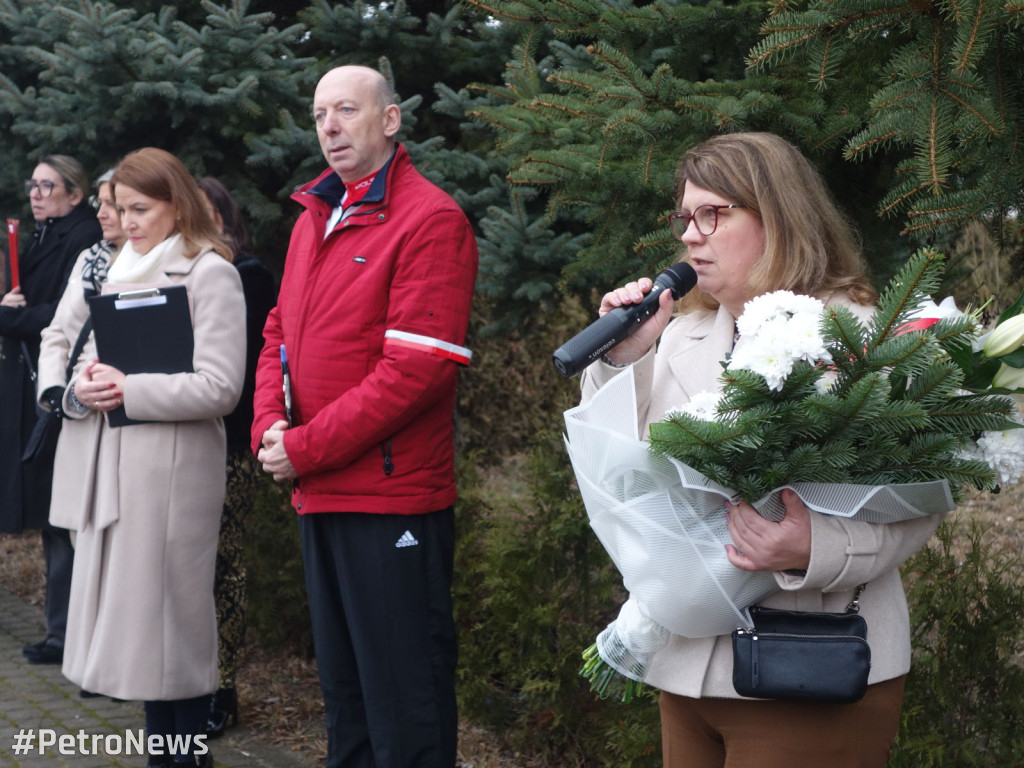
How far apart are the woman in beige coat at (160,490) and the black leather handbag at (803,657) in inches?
102

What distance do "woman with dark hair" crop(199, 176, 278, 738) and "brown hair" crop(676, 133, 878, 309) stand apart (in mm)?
2701

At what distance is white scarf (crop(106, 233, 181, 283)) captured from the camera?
14.0ft

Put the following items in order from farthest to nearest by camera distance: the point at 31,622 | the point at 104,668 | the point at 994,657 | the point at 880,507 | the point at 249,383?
1. the point at 31,622
2. the point at 249,383
3. the point at 104,668
4. the point at 994,657
5. the point at 880,507

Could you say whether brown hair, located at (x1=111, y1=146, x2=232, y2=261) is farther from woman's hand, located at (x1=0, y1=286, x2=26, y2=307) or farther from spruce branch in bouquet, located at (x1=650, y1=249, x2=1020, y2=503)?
spruce branch in bouquet, located at (x1=650, y1=249, x2=1020, y2=503)

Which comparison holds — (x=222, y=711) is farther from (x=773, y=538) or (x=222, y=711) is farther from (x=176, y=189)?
(x=773, y=538)

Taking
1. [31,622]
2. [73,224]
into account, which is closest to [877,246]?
[73,224]

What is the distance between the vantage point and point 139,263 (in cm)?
429

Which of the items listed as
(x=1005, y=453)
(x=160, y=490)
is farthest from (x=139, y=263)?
(x=1005, y=453)

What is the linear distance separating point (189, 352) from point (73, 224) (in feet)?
6.33

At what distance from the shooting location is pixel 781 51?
290 centimetres

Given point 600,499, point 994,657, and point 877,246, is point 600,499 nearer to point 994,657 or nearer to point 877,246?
point 994,657

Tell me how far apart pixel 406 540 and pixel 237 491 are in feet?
4.67

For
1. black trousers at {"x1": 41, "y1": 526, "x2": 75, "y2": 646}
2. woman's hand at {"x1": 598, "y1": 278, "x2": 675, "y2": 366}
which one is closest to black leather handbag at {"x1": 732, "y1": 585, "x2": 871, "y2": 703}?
woman's hand at {"x1": 598, "y1": 278, "x2": 675, "y2": 366}

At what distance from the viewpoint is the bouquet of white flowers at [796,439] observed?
195 centimetres
